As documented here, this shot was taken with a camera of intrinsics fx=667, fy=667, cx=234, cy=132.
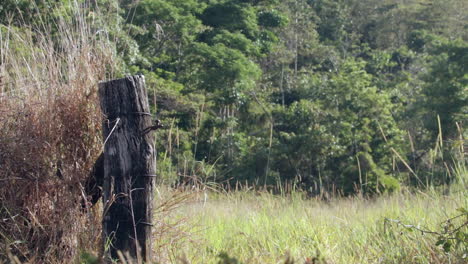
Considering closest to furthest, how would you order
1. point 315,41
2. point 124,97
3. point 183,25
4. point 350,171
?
1. point 124,97
2. point 350,171
3. point 183,25
4. point 315,41

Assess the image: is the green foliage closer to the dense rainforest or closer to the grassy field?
the dense rainforest

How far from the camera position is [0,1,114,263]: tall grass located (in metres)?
3.64

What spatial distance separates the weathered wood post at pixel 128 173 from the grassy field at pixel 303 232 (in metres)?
0.24

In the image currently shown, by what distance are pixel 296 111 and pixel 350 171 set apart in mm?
3065

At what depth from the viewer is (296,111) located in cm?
2169

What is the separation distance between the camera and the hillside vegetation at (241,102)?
12.5 ft

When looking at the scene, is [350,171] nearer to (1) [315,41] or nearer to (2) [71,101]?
(1) [315,41]

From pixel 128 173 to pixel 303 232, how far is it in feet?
5.82

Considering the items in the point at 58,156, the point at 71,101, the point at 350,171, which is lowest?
the point at 350,171

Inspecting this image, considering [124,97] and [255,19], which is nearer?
[124,97]

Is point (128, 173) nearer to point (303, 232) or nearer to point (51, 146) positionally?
point (51, 146)

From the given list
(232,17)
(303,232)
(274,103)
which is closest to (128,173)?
(303,232)

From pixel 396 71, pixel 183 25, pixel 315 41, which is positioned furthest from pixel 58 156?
pixel 396 71

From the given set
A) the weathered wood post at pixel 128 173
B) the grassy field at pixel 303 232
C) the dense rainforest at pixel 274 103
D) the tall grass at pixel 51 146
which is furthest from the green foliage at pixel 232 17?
the weathered wood post at pixel 128 173
